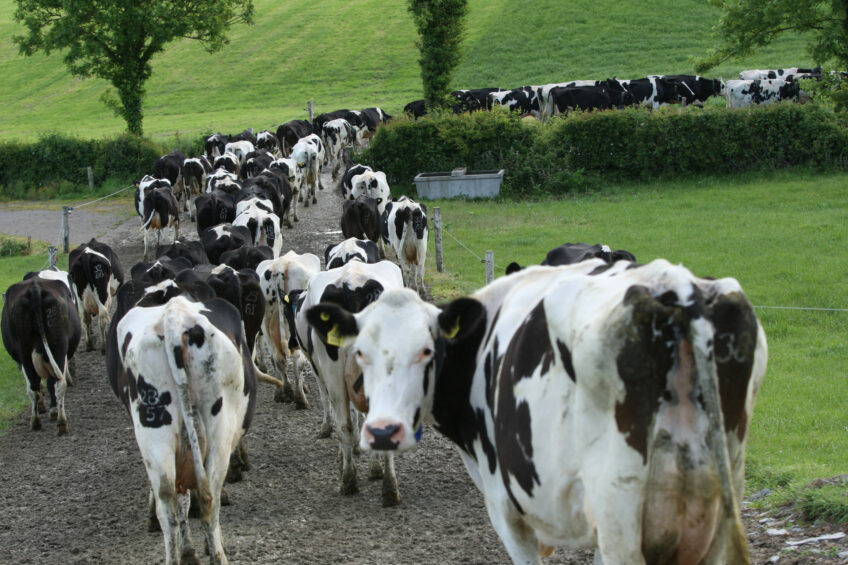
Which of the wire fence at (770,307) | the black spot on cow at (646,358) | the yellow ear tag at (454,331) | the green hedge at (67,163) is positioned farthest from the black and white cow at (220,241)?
the green hedge at (67,163)

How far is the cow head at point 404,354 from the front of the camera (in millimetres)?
4844

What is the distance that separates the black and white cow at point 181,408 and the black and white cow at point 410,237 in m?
9.96

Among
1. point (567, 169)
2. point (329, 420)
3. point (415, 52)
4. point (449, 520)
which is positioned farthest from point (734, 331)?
point (415, 52)

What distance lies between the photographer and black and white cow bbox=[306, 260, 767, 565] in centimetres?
363

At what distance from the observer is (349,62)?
214 feet

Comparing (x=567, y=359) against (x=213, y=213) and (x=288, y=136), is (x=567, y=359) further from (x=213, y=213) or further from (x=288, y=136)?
(x=288, y=136)

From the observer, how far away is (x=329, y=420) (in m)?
10.2

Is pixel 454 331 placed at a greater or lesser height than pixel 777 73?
lesser

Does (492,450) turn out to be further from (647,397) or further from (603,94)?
(603,94)

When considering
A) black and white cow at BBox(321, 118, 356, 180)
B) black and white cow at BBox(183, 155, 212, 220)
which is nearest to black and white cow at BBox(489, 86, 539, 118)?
black and white cow at BBox(321, 118, 356, 180)

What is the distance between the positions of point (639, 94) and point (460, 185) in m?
16.2

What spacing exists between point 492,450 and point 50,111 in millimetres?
64022

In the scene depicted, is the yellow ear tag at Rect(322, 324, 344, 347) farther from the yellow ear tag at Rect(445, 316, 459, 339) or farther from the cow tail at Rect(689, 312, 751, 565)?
the cow tail at Rect(689, 312, 751, 565)

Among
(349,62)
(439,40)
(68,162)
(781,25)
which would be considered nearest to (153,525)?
(781,25)
